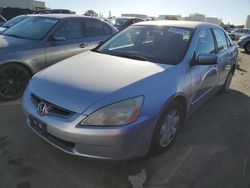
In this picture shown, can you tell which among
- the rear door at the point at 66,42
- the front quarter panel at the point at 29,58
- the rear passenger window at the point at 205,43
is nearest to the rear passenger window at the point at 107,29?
the rear door at the point at 66,42

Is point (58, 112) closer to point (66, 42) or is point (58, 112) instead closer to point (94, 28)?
point (66, 42)

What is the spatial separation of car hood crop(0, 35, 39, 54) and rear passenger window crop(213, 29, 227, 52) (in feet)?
11.0

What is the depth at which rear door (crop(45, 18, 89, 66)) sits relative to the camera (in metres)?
4.84

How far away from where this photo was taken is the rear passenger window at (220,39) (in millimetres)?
4491

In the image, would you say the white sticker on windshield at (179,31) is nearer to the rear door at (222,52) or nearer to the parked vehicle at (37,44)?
the rear door at (222,52)

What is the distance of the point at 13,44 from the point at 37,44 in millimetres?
415

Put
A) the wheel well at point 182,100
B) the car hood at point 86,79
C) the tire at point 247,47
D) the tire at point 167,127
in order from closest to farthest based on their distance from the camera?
the car hood at point 86,79, the tire at point 167,127, the wheel well at point 182,100, the tire at point 247,47

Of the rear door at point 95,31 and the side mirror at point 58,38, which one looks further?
the rear door at point 95,31

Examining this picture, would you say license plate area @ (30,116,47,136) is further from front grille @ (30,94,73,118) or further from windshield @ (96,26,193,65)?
windshield @ (96,26,193,65)

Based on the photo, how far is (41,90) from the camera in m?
2.68

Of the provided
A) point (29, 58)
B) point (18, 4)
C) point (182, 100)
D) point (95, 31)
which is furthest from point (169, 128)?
point (18, 4)

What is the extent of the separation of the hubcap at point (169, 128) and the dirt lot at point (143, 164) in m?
0.20

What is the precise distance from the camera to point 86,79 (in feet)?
9.00

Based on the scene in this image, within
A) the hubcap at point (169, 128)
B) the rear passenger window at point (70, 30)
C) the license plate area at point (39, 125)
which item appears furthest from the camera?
the rear passenger window at point (70, 30)
